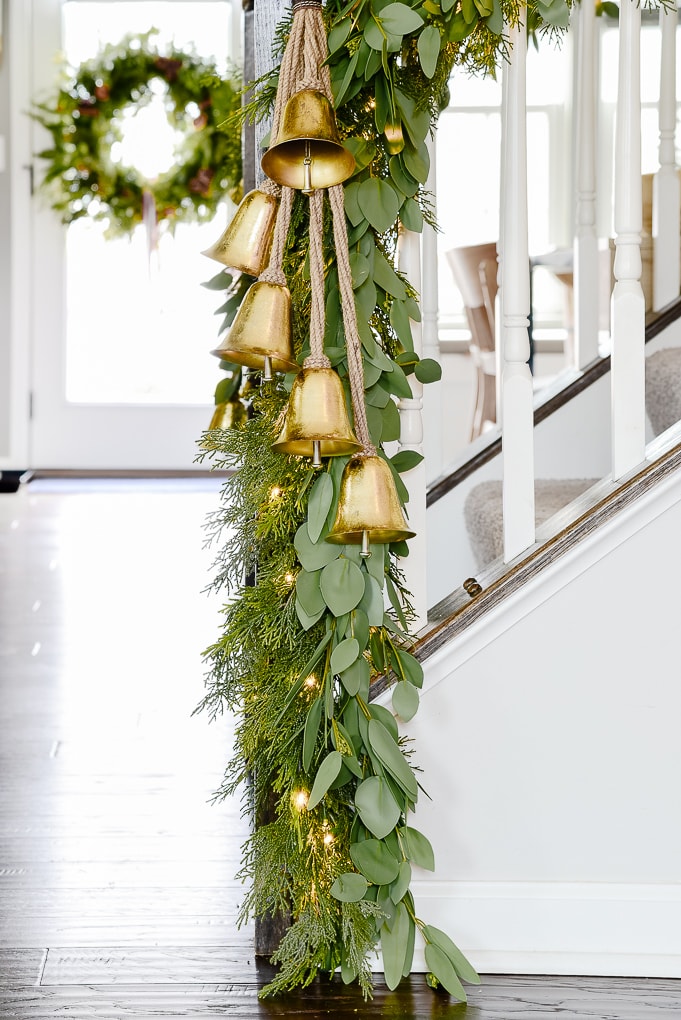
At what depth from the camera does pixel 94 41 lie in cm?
559

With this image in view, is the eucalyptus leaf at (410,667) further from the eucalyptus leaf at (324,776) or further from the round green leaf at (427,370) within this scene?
the round green leaf at (427,370)

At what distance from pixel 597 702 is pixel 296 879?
361 mm

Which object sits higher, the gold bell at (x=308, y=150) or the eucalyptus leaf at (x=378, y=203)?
the gold bell at (x=308, y=150)

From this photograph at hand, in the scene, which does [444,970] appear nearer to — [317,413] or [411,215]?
[317,413]

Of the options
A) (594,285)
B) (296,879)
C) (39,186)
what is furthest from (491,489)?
(39,186)

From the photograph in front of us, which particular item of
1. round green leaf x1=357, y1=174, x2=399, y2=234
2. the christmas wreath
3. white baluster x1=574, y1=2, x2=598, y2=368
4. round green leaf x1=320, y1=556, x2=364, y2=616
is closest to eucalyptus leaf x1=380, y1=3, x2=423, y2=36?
round green leaf x1=357, y1=174, x2=399, y2=234

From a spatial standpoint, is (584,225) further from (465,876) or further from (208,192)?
(208,192)

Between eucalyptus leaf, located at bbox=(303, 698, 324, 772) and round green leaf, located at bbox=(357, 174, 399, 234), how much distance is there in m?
0.45

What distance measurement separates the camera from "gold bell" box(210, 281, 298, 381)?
3.23ft

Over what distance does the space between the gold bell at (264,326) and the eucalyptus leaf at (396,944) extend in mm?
548

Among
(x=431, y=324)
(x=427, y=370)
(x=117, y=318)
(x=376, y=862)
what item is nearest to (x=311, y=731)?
(x=376, y=862)

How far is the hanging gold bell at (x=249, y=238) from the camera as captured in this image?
3.34ft

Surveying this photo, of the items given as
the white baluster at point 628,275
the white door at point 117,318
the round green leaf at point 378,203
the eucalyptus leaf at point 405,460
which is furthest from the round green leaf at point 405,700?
the white door at point 117,318

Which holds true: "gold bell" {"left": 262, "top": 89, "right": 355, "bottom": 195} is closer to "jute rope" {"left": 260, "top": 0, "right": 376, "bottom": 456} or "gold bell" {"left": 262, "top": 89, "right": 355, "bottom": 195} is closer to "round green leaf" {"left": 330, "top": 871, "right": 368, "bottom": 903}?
"jute rope" {"left": 260, "top": 0, "right": 376, "bottom": 456}
